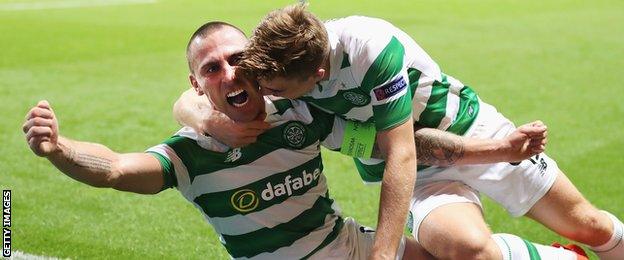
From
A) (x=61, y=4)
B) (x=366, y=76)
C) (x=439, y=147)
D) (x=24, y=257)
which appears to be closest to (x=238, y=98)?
(x=366, y=76)

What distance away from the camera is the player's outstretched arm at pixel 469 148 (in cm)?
372

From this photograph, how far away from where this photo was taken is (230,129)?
341 cm

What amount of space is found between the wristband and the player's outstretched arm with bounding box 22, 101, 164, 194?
79 centimetres

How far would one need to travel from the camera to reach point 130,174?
10.7 feet

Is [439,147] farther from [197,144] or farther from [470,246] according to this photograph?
[197,144]

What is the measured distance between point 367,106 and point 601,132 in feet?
15.7

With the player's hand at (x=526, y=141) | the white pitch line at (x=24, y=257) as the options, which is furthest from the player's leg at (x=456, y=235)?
Answer: the white pitch line at (x=24, y=257)

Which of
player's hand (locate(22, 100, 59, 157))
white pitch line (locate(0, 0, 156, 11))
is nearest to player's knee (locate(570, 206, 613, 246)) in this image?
player's hand (locate(22, 100, 59, 157))

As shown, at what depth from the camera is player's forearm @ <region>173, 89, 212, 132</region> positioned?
139 inches

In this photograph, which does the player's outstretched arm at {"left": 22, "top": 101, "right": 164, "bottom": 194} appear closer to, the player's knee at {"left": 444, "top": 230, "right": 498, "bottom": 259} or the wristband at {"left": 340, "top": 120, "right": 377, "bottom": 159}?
the wristband at {"left": 340, "top": 120, "right": 377, "bottom": 159}

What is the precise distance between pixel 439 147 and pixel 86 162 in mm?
1435

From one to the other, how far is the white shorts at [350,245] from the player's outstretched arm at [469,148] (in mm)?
322

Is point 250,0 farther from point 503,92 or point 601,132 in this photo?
point 601,132

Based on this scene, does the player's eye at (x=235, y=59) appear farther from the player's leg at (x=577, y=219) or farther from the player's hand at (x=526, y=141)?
the player's leg at (x=577, y=219)
